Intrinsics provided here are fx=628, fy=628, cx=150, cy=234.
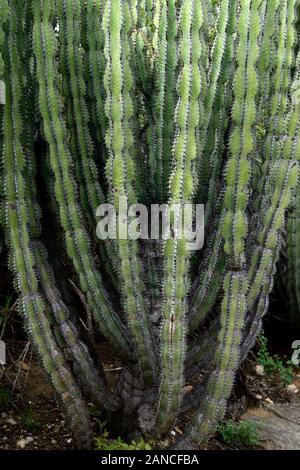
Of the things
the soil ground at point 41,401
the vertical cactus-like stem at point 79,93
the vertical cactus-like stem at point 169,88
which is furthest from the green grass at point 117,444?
the vertical cactus-like stem at point 169,88

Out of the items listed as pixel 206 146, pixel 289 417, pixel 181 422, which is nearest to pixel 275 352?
pixel 289 417

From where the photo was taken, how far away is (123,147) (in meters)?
2.64

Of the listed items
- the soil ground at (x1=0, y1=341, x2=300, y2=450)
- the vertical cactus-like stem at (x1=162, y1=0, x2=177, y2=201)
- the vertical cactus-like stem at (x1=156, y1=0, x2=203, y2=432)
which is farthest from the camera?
the soil ground at (x1=0, y1=341, x2=300, y2=450)

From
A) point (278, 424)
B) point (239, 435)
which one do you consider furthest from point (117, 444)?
point (278, 424)

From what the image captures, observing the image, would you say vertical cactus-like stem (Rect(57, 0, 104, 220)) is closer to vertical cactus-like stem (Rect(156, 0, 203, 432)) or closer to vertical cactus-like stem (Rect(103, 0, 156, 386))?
vertical cactus-like stem (Rect(103, 0, 156, 386))

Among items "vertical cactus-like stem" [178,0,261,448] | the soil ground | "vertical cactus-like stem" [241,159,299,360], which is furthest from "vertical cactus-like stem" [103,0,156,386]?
the soil ground

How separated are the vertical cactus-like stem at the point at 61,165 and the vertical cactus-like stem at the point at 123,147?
7.8 inches

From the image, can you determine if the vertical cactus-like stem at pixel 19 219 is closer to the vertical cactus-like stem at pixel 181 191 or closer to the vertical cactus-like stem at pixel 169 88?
the vertical cactus-like stem at pixel 181 191

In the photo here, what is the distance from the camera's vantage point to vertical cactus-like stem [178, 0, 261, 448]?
2.62 m

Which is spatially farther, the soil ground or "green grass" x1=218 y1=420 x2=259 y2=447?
"green grass" x1=218 y1=420 x2=259 y2=447

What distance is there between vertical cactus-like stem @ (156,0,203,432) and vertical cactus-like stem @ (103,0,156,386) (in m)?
0.18

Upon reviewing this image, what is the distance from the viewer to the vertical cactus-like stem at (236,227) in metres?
2.62

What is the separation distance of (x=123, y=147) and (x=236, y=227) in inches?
23.7
